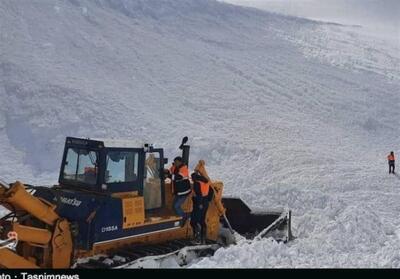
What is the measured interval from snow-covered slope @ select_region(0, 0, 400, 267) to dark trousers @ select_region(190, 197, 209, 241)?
188cm

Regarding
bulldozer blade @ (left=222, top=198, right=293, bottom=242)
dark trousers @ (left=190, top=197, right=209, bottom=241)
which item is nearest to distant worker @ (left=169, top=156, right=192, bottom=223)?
dark trousers @ (left=190, top=197, right=209, bottom=241)

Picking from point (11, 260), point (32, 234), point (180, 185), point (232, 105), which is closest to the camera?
point (11, 260)

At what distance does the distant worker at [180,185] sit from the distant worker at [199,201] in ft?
0.78

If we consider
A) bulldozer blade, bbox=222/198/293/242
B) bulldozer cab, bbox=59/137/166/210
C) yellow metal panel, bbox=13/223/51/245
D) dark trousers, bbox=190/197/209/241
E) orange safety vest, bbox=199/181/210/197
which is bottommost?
bulldozer blade, bbox=222/198/293/242

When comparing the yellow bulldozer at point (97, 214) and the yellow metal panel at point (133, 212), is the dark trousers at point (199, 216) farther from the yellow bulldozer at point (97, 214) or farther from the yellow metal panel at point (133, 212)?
the yellow metal panel at point (133, 212)

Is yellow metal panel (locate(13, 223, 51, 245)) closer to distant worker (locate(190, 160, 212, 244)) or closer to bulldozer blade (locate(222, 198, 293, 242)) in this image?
distant worker (locate(190, 160, 212, 244))

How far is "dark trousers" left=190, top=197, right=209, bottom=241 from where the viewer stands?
442 inches

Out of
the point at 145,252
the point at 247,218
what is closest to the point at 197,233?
the point at 145,252

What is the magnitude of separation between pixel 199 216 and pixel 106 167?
99.5 inches

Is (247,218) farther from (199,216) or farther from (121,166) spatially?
(121,166)

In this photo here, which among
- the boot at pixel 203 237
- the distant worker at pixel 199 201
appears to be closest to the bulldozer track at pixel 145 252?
the boot at pixel 203 237

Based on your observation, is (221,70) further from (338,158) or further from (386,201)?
(386,201)

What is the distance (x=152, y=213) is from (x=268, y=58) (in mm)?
27789

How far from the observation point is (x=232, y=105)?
29125 millimetres
